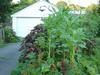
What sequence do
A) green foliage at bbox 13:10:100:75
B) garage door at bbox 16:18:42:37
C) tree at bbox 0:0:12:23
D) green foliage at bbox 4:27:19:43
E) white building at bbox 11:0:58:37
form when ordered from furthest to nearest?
white building at bbox 11:0:58:37, garage door at bbox 16:18:42:37, green foliage at bbox 4:27:19:43, tree at bbox 0:0:12:23, green foliage at bbox 13:10:100:75

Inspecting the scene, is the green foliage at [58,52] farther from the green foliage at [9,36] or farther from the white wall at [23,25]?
the white wall at [23,25]

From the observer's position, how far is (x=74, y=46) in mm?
9016

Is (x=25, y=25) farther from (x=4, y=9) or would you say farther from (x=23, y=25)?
(x=4, y=9)

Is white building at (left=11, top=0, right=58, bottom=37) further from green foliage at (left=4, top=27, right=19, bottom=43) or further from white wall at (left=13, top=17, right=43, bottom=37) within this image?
green foliage at (left=4, top=27, right=19, bottom=43)

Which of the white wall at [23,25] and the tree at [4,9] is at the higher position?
the tree at [4,9]

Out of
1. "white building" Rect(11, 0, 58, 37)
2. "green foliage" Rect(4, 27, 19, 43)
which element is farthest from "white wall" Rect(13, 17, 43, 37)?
"green foliage" Rect(4, 27, 19, 43)

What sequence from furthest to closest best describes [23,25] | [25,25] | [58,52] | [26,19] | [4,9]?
1. [26,19]
2. [23,25]
3. [25,25]
4. [4,9]
5. [58,52]

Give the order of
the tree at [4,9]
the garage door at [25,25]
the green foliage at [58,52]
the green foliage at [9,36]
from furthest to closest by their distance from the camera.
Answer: the garage door at [25,25] < the green foliage at [9,36] < the tree at [4,9] < the green foliage at [58,52]

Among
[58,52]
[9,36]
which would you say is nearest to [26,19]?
[9,36]

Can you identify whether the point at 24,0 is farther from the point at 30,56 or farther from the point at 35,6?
the point at 30,56

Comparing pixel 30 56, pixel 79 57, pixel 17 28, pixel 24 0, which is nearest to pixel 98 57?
pixel 79 57

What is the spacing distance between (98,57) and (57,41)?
2.91m

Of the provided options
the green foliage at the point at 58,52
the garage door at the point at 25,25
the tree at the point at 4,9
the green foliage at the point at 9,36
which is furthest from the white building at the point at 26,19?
the green foliage at the point at 58,52

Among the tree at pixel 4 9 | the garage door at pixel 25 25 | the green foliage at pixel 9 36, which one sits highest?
the tree at pixel 4 9
